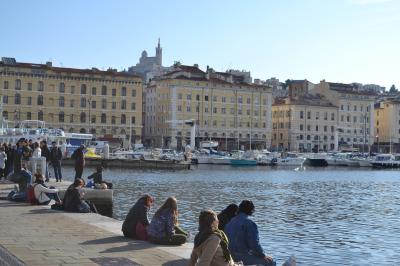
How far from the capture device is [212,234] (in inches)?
371

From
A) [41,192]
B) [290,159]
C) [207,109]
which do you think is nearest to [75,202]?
[41,192]

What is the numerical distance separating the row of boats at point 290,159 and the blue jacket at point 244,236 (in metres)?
88.3

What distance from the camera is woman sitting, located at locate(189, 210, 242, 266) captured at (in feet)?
30.9

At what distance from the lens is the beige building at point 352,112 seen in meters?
147

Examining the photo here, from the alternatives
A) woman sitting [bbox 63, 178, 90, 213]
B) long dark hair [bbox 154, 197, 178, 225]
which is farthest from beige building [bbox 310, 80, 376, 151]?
long dark hair [bbox 154, 197, 178, 225]

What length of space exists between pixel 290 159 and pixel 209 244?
98.1m

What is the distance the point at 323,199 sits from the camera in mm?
38719

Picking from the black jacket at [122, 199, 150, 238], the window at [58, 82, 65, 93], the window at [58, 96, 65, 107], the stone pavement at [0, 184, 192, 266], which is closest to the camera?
the stone pavement at [0, 184, 192, 266]

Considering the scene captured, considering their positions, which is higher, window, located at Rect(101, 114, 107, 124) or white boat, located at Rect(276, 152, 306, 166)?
window, located at Rect(101, 114, 107, 124)

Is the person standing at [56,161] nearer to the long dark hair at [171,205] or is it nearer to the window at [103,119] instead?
the long dark hair at [171,205]

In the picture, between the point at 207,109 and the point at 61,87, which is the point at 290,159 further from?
the point at 61,87

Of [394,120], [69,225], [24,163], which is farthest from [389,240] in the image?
[394,120]

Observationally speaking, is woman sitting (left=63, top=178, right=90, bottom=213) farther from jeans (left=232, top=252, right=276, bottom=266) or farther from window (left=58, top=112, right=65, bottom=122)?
window (left=58, top=112, right=65, bottom=122)

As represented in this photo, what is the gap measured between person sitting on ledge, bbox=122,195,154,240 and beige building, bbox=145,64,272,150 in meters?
105
